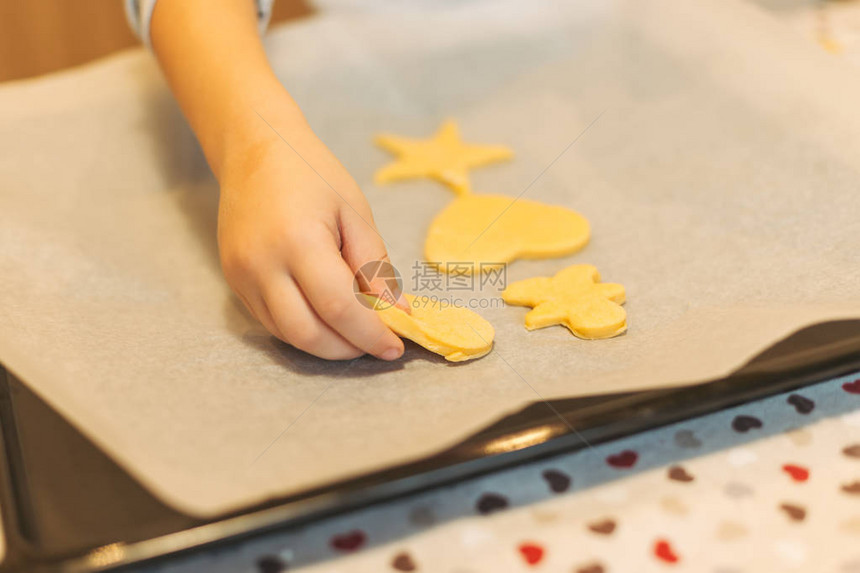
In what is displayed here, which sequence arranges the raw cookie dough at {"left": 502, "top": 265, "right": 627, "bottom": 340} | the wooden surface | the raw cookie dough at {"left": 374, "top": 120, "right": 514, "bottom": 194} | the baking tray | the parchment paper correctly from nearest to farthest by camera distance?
the baking tray → the parchment paper → the raw cookie dough at {"left": 502, "top": 265, "right": 627, "bottom": 340} → the raw cookie dough at {"left": 374, "top": 120, "right": 514, "bottom": 194} → the wooden surface

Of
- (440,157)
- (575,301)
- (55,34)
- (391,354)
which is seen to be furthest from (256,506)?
(55,34)

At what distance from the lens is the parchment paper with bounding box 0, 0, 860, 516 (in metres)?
0.54

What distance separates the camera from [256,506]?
45 centimetres

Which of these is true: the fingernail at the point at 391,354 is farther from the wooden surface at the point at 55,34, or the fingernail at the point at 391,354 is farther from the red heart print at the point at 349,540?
the wooden surface at the point at 55,34

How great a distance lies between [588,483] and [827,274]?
1.04ft

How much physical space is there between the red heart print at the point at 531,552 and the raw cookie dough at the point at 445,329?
0.17 m

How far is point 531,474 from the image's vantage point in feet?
1.72

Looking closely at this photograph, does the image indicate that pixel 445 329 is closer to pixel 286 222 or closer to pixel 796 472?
pixel 286 222

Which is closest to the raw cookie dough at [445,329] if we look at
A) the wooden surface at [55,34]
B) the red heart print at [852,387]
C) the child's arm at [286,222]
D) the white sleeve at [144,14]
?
the child's arm at [286,222]

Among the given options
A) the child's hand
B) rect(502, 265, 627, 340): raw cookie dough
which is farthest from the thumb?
rect(502, 265, 627, 340): raw cookie dough

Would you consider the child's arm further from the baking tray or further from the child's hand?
the baking tray

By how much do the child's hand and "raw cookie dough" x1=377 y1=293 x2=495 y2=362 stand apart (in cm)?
2

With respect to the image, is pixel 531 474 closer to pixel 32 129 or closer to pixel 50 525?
pixel 50 525

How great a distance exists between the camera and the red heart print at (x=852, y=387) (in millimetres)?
574
